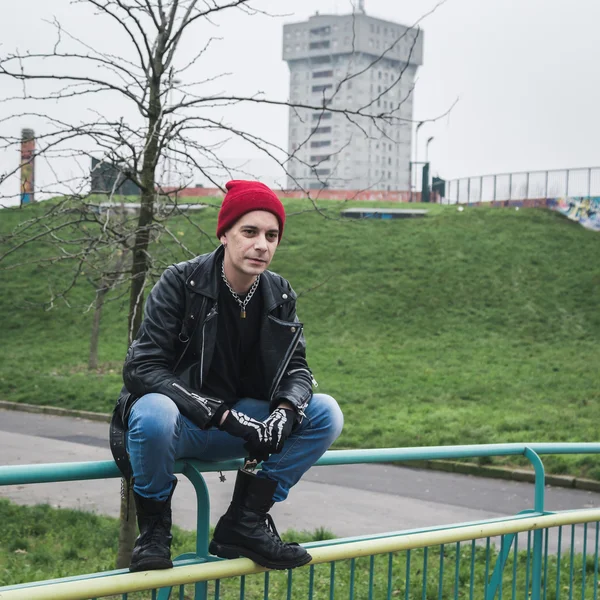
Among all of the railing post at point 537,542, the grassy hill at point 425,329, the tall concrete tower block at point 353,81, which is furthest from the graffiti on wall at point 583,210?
the tall concrete tower block at point 353,81

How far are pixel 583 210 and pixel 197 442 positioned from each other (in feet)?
122

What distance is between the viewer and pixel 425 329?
84.2ft

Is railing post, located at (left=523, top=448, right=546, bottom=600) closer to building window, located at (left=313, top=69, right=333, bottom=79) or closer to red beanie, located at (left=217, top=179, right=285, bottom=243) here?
red beanie, located at (left=217, top=179, right=285, bottom=243)

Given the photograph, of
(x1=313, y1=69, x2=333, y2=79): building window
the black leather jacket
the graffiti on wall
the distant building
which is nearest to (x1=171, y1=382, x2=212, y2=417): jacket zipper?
the black leather jacket

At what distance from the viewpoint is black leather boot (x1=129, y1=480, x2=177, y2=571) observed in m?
2.45

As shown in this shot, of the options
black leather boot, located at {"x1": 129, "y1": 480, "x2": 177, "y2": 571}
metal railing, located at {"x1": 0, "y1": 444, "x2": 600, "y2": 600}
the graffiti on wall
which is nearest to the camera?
metal railing, located at {"x1": 0, "y1": 444, "x2": 600, "y2": 600}

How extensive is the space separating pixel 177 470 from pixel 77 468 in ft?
1.28

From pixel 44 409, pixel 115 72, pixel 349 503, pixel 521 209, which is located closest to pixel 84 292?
pixel 44 409

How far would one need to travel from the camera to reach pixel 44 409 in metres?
17.5

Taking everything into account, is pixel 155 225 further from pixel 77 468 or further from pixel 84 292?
pixel 84 292

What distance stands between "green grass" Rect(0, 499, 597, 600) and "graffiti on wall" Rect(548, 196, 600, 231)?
31.4 meters

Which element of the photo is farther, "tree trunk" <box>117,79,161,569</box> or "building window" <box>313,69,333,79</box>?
"building window" <box>313,69,333,79</box>

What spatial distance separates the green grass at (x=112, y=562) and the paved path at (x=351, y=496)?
0.72m

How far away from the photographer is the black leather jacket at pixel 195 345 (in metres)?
2.76
